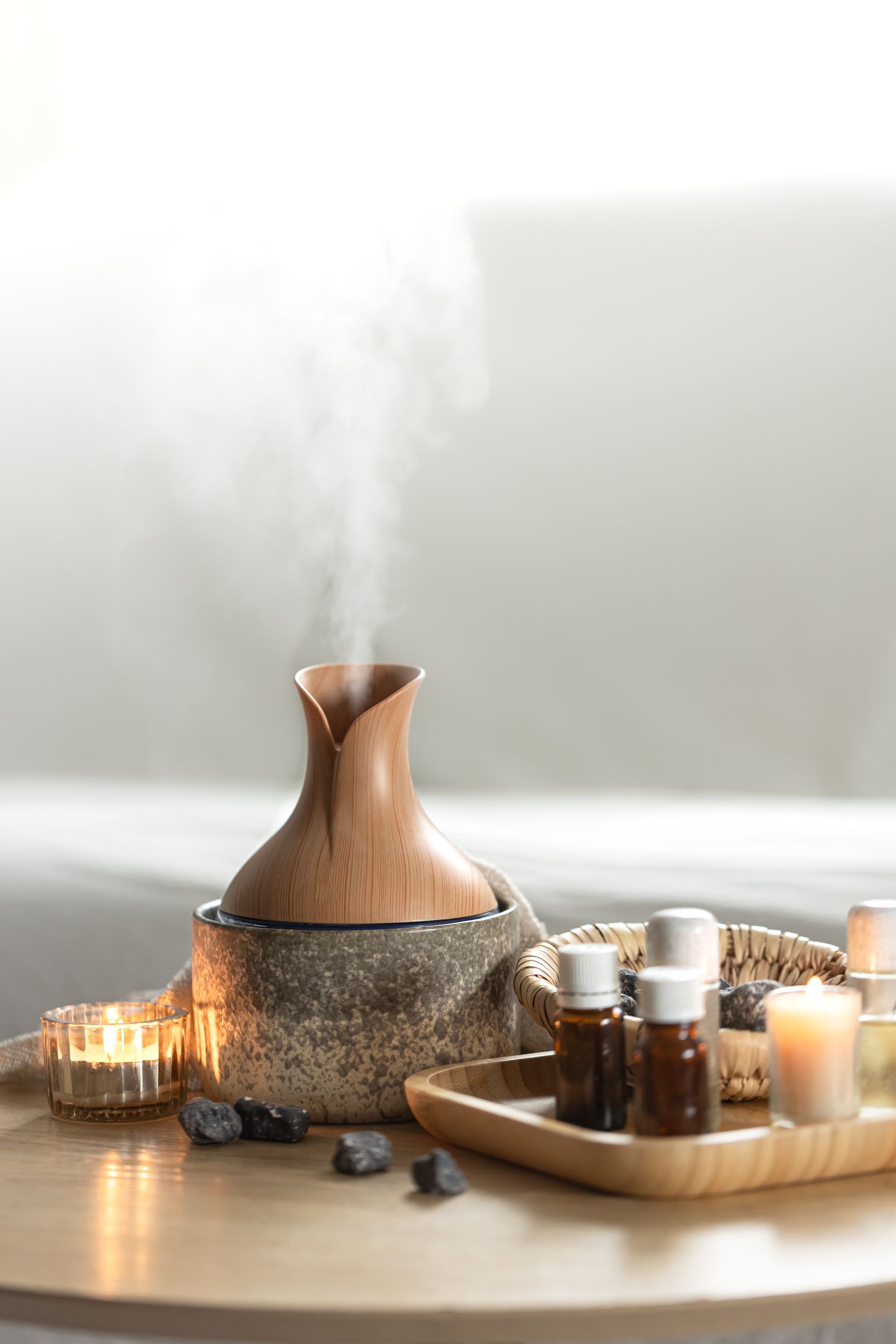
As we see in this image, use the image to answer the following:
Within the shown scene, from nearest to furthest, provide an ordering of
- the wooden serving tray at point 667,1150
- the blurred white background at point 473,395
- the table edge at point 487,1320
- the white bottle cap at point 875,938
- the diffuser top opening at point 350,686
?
1. the table edge at point 487,1320
2. the wooden serving tray at point 667,1150
3. the white bottle cap at point 875,938
4. the diffuser top opening at point 350,686
5. the blurred white background at point 473,395

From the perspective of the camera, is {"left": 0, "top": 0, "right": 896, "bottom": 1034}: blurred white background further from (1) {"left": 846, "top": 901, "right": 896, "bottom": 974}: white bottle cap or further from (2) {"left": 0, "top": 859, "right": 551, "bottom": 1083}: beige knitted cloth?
(1) {"left": 846, "top": 901, "right": 896, "bottom": 974}: white bottle cap

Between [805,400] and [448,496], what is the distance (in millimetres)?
599

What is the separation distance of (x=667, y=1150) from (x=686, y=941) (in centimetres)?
11

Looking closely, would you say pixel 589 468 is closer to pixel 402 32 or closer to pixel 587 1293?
pixel 402 32

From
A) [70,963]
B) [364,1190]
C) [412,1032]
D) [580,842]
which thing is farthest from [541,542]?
[364,1190]

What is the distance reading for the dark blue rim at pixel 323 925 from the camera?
2.59ft

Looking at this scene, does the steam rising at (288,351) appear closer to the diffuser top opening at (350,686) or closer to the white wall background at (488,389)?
the white wall background at (488,389)

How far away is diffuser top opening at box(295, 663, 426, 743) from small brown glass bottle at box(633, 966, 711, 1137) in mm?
300

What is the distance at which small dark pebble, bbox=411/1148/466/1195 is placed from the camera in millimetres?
656

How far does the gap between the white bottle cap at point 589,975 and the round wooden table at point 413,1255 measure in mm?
93

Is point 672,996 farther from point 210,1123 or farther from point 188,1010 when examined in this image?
point 188,1010

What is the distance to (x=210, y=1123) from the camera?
2.47ft

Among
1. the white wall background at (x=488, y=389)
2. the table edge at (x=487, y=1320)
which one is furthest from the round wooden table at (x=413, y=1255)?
the white wall background at (x=488, y=389)

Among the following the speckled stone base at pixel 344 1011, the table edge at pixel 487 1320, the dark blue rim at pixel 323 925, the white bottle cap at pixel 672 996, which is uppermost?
the dark blue rim at pixel 323 925
